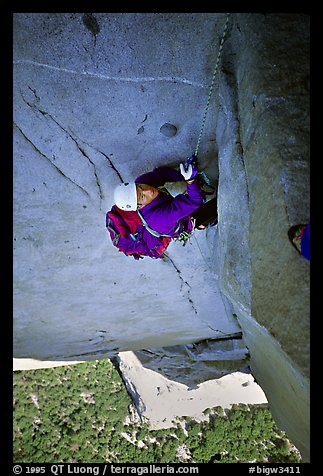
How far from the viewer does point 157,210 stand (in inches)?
93.8

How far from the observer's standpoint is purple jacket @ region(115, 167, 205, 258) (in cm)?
235

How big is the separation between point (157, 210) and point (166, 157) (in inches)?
16.0

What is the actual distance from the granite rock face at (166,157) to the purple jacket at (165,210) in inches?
4.5

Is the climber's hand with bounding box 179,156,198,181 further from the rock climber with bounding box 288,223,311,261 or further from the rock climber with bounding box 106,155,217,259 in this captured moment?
the rock climber with bounding box 288,223,311,261

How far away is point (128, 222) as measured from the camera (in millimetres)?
2541

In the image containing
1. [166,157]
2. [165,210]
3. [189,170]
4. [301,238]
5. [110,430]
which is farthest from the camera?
[110,430]

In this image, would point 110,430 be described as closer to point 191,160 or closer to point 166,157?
point 166,157

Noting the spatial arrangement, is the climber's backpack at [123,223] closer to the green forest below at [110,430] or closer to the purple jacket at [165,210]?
the purple jacket at [165,210]

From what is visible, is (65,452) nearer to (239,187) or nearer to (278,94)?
(239,187)

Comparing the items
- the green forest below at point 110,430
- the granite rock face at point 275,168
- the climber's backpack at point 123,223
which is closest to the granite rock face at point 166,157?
the granite rock face at point 275,168

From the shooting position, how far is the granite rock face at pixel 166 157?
1.55 metres

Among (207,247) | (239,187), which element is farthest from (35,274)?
(239,187)

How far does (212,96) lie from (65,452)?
6.60 metres

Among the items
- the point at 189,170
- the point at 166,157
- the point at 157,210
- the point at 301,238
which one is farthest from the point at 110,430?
the point at 301,238
